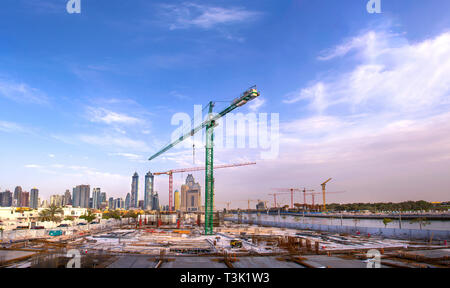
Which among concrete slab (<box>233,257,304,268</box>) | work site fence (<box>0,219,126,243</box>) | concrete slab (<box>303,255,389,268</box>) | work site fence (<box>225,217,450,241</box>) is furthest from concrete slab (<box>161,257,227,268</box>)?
work site fence (<box>225,217,450,241</box>)

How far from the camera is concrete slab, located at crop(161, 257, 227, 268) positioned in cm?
2304

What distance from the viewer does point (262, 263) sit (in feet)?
80.5

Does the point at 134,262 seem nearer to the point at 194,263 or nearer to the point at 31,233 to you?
the point at 194,263

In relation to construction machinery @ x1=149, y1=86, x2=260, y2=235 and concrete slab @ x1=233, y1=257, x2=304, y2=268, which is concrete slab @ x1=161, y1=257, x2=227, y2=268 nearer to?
concrete slab @ x1=233, y1=257, x2=304, y2=268

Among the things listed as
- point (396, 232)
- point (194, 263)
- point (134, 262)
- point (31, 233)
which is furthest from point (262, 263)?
point (396, 232)

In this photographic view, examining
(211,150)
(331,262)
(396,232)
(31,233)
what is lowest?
(396,232)

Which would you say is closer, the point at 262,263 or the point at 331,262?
the point at 331,262

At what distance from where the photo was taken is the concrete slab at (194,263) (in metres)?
23.0

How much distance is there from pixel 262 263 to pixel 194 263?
20.0 feet
